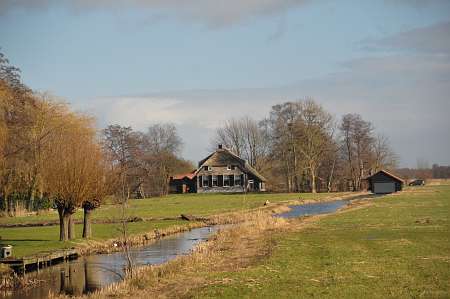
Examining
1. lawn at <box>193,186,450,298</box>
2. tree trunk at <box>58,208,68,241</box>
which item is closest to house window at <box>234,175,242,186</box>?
tree trunk at <box>58,208,68,241</box>

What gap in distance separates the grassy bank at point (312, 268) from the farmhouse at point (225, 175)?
77.4 metres

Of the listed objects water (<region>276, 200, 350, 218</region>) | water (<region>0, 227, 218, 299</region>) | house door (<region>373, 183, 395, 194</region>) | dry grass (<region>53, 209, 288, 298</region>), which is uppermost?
house door (<region>373, 183, 395, 194</region>)

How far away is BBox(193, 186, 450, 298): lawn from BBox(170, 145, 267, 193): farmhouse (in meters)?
79.0

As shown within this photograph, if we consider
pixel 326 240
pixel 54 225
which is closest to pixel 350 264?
pixel 326 240

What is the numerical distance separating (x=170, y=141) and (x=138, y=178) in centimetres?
3272

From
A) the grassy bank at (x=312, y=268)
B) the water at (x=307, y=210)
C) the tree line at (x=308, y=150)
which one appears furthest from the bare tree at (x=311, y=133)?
the grassy bank at (x=312, y=268)

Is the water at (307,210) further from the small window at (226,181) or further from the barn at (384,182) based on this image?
the small window at (226,181)

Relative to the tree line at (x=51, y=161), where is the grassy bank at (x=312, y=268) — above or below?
below

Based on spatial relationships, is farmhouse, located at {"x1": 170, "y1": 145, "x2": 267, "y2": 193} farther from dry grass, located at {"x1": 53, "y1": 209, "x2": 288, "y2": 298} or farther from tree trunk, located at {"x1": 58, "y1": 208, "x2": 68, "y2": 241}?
tree trunk, located at {"x1": 58, "y1": 208, "x2": 68, "y2": 241}

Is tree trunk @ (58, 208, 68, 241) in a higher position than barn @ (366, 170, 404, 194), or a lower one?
lower

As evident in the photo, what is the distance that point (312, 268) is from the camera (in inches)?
859

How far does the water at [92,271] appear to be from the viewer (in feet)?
74.7

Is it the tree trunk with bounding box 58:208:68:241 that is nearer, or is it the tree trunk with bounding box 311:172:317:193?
the tree trunk with bounding box 58:208:68:241

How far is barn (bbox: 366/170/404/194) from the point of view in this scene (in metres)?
103
